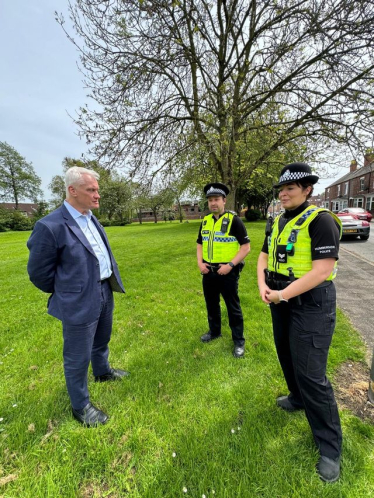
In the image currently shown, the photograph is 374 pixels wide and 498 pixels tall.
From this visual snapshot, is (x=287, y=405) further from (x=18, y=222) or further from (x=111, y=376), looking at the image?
(x=18, y=222)

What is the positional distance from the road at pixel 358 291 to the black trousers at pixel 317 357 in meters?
1.74

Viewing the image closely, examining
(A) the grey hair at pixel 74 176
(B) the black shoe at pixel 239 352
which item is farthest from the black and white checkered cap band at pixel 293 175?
(B) the black shoe at pixel 239 352

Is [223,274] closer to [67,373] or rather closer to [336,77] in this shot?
[67,373]

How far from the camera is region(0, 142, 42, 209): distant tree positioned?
41.8m

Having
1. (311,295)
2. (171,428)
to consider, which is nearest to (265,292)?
(311,295)

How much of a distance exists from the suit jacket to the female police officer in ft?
5.30

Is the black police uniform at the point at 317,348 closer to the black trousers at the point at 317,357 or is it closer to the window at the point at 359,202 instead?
the black trousers at the point at 317,357

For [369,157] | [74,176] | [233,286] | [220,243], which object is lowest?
[233,286]

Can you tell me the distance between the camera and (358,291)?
213 inches

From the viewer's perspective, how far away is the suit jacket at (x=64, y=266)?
1.94 meters

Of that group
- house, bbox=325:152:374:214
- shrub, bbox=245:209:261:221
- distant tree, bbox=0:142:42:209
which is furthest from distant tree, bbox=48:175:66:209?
house, bbox=325:152:374:214

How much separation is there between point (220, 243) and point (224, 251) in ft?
0.40

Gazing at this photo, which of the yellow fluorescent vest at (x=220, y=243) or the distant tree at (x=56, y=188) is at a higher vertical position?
the distant tree at (x=56, y=188)

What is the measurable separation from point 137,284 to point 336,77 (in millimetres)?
7999
